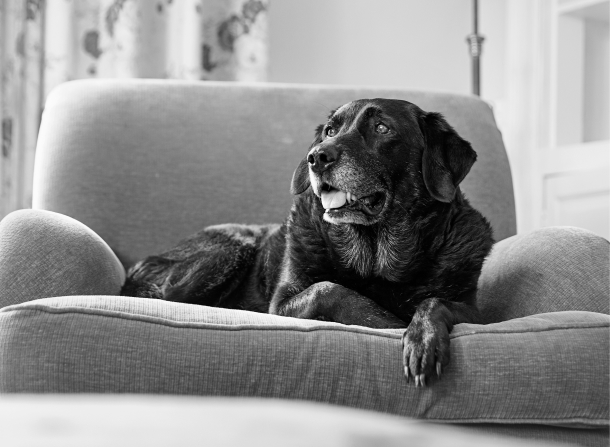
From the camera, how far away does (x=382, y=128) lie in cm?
178

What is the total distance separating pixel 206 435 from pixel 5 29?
10.4ft

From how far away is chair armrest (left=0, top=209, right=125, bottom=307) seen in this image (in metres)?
1.57

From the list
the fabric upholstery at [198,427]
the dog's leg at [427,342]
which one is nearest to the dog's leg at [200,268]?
the dog's leg at [427,342]

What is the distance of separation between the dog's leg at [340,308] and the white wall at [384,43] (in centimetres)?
240

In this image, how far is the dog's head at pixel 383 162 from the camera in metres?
1.71

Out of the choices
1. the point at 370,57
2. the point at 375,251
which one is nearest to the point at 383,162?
the point at 375,251

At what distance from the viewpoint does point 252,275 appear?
6.77 feet

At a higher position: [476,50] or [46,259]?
[476,50]

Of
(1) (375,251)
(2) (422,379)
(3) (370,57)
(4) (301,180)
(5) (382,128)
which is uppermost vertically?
(3) (370,57)

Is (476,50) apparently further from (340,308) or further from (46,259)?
(46,259)

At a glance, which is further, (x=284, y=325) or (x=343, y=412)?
(x=284, y=325)

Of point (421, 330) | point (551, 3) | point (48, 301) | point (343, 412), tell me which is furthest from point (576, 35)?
point (343, 412)

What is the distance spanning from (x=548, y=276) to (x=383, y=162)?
1.48 ft

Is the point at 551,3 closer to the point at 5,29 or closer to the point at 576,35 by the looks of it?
the point at 576,35
